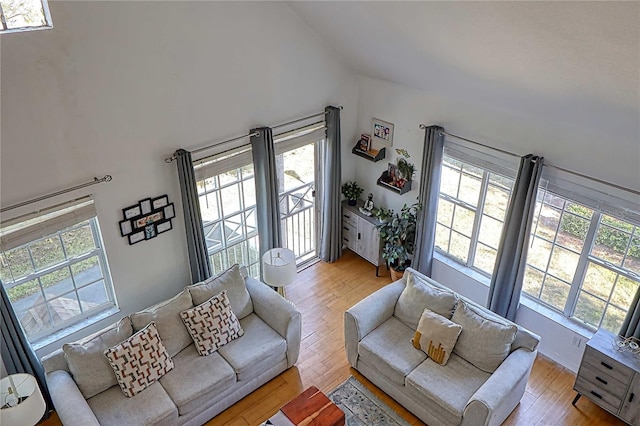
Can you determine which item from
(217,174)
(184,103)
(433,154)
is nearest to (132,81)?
(184,103)

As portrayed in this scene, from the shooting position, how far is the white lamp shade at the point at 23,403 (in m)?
3.87

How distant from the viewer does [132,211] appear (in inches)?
199

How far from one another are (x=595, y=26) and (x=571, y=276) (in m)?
3.10

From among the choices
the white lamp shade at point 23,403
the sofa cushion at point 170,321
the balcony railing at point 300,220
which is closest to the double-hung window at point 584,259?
the balcony railing at point 300,220

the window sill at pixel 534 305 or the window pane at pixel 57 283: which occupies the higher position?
the window pane at pixel 57 283

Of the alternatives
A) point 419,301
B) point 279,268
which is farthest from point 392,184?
point 279,268

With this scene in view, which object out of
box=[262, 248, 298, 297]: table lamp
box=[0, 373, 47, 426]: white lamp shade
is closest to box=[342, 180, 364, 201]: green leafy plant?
box=[262, 248, 298, 297]: table lamp

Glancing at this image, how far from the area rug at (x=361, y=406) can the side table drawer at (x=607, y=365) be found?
72.7 inches

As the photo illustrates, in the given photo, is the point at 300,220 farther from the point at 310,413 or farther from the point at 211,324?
the point at 310,413

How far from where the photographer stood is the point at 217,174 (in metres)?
5.53

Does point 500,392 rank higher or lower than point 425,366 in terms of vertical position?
higher

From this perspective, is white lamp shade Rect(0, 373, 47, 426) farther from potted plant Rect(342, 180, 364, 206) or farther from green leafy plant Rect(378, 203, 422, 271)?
potted plant Rect(342, 180, 364, 206)

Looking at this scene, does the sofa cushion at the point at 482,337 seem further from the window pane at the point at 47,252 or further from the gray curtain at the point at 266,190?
the window pane at the point at 47,252

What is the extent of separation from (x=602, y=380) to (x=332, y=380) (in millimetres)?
2600
